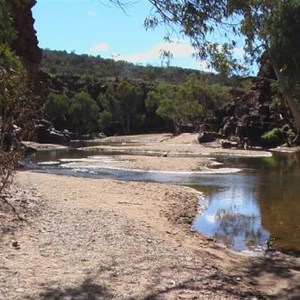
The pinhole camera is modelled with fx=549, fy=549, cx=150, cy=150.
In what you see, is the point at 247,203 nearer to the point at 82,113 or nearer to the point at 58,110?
the point at 58,110

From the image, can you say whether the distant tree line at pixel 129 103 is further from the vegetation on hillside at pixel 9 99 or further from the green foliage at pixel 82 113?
the vegetation on hillside at pixel 9 99

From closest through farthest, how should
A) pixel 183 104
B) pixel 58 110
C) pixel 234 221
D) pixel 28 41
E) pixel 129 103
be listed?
pixel 234 221, pixel 28 41, pixel 183 104, pixel 58 110, pixel 129 103

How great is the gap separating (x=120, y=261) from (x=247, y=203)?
11626 mm

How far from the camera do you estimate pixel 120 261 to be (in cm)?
891

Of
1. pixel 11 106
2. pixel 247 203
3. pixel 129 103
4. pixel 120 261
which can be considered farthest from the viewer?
pixel 129 103

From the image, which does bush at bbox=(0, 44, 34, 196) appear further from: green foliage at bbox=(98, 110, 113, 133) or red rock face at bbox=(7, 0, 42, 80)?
green foliage at bbox=(98, 110, 113, 133)

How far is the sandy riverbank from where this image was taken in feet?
24.1

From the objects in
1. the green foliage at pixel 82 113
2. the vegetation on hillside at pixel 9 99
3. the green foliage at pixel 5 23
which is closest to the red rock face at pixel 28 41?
the green foliage at pixel 5 23

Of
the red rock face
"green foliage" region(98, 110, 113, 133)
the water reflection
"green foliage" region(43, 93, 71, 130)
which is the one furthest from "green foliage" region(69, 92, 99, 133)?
the water reflection

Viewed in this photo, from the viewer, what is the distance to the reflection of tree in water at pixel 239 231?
13289 mm

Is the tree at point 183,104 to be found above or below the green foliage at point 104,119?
above

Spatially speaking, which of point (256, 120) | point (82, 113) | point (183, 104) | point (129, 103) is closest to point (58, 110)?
point (82, 113)

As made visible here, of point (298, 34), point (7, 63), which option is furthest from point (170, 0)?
point (298, 34)

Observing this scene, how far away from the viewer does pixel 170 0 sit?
9.23 m
